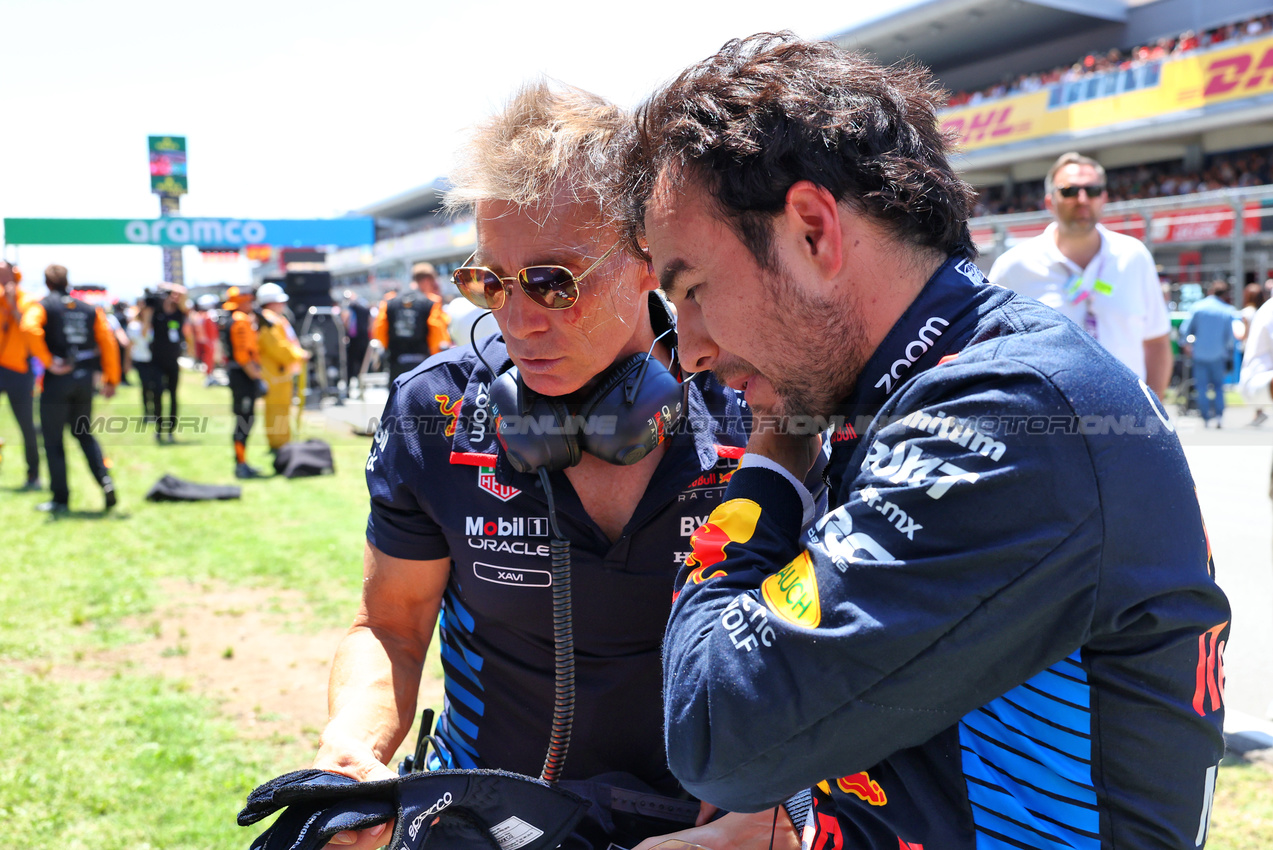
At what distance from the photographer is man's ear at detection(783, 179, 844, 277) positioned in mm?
1079

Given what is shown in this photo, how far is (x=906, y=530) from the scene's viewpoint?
93 cm

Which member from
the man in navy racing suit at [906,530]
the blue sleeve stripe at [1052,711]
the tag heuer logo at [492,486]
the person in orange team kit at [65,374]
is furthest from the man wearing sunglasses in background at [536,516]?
the person in orange team kit at [65,374]

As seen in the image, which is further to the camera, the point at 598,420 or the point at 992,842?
the point at 598,420

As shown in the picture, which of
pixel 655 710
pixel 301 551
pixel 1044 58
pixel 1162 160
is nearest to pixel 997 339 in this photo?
pixel 655 710

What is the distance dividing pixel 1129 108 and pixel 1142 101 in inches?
13.6

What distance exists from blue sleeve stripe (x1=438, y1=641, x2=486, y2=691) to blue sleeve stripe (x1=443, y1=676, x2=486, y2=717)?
27mm

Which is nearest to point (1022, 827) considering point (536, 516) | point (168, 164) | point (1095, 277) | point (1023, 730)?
point (1023, 730)

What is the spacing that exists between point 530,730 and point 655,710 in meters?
0.24

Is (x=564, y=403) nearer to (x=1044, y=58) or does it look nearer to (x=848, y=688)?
(x=848, y=688)

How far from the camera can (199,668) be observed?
4.78 meters

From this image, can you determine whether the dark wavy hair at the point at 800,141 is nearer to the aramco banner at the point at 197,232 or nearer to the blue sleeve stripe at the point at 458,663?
→ the blue sleeve stripe at the point at 458,663

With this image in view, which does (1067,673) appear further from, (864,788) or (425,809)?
(425,809)

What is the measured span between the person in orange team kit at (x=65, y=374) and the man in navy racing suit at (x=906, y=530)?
855 cm

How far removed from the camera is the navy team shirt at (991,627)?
90 cm
